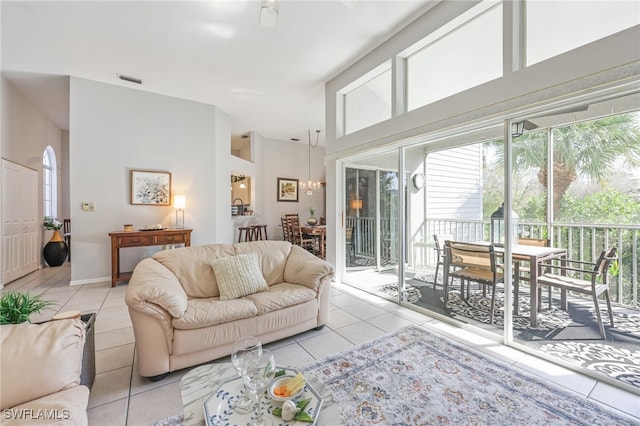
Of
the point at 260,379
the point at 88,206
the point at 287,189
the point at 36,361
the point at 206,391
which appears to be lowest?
the point at 206,391

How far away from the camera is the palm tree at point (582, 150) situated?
2.16 meters

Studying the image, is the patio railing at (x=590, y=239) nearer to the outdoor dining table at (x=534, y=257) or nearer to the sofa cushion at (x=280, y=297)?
the outdoor dining table at (x=534, y=257)

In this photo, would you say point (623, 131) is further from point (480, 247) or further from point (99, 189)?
point (99, 189)

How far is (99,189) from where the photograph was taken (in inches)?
177

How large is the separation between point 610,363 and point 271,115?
20.4ft

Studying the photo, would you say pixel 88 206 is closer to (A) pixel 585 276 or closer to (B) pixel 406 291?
(B) pixel 406 291

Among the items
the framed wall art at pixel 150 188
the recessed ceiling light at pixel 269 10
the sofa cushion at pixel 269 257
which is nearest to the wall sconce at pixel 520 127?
the recessed ceiling light at pixel 269 10

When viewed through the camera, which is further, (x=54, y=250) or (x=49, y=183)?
(x=49, y=183)

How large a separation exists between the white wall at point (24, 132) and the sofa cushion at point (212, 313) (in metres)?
4.77

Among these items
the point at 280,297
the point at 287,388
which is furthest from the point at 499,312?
the point at 287,388

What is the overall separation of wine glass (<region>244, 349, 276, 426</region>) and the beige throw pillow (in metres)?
1.29

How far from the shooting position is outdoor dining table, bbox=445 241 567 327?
8.46ft

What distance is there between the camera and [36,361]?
1.16m

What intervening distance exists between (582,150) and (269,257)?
10.3ft
